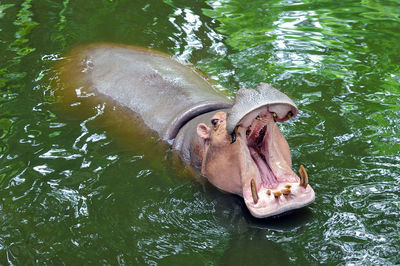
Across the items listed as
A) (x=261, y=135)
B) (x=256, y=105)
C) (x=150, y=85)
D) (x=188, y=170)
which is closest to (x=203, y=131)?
(x=188, y=170)

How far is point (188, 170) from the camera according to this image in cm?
509

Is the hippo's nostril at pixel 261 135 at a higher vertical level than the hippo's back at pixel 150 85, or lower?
higher

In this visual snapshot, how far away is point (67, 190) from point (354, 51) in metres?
4.29

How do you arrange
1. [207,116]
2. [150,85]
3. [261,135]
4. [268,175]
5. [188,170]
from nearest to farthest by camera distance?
[268,175] → [261,135] → [188,170] → [207,116] → [150,85]

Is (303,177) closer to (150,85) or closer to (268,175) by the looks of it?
(268,175)

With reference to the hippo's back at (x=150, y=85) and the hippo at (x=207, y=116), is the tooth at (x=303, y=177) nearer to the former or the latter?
the hippo at (x=207, y=116)

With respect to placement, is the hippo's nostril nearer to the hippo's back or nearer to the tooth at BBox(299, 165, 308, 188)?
the tooth at BBox(299, 165, 308, 188)

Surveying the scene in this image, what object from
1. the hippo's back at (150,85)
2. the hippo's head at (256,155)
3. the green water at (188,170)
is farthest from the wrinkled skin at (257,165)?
the hippo's back at (150,85)

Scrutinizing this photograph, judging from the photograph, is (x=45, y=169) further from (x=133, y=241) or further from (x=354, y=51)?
(x=354, y=51)

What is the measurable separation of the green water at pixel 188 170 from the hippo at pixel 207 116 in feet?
0.60

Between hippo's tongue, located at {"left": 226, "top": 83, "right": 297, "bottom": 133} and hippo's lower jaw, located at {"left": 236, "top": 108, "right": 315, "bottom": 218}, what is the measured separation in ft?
0.18

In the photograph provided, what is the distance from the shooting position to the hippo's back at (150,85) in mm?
5523

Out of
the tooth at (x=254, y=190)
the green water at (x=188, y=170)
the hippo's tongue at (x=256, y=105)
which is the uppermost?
the hippo's tongue at (x=256, y=105)

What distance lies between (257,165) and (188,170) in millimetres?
830
